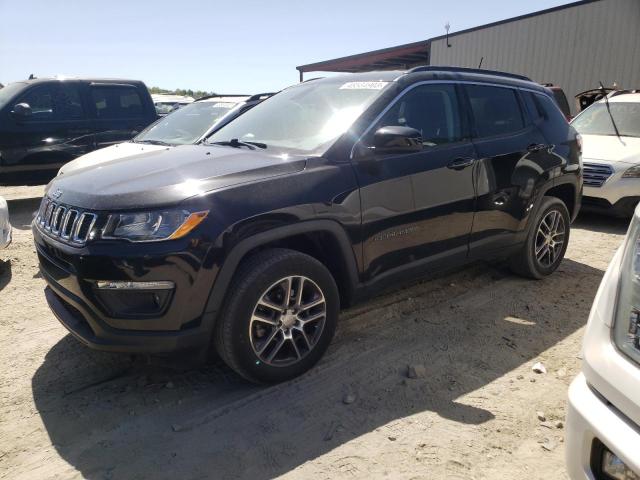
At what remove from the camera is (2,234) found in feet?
16.4

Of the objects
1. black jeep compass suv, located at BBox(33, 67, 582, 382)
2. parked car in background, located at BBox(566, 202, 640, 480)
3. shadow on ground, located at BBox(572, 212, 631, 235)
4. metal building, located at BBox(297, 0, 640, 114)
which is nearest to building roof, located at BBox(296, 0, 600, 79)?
metal building, located at BBox(297, 0, 640, 114)

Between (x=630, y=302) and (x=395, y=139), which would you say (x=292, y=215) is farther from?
(x=630, y=302)

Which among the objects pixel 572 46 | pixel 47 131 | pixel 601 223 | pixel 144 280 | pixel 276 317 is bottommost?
pixel 601 223

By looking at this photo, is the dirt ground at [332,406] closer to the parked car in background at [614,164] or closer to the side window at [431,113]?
the side window at [431,113]

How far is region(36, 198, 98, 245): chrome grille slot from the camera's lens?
8.71 ft

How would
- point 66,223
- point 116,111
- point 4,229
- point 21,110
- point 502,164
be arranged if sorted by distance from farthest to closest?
point 116,111 → point 21,110 → point 4,229 → point 502,164 → point 66,223

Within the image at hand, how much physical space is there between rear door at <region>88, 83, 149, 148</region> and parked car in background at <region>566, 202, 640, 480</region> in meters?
8.27

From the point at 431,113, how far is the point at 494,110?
785 mm

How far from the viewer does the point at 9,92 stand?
805 cm

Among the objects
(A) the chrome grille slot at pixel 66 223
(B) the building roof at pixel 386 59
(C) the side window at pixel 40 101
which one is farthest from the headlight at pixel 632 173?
(B) the building roof at pixel 386 59

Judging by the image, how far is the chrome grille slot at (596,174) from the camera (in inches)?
267

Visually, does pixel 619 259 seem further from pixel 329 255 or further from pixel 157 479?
pixel 157 479

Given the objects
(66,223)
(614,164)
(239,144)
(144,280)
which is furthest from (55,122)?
(614,164)

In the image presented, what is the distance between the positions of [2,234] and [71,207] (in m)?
2.80
